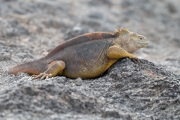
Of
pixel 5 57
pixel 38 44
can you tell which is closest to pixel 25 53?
pixel 5 57

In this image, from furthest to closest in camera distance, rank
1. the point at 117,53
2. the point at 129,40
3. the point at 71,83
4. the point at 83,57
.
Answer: the point at 129,40 < the point at 83,57 < the point at 117,53 < the point at 71,83

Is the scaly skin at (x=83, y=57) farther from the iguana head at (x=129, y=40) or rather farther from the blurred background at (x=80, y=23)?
the blurred background at (x=80, y=23)

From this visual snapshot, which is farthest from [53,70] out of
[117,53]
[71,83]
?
[117,53]

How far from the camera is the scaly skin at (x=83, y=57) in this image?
8891mm

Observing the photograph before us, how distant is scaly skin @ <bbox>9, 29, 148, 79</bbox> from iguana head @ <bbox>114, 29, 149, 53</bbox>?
0.04 meters

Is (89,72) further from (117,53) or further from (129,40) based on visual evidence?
(129,40)

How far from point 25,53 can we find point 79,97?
16.7ft

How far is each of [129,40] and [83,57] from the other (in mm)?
1074

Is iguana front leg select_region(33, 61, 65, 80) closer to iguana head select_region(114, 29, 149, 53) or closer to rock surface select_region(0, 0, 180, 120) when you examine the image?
rock surface select_region(0, 0, 180, 120)

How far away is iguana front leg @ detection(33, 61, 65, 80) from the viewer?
27.5 feet

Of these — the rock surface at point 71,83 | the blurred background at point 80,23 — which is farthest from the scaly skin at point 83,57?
the blurred background at point 80,23

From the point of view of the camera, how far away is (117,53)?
880 cm

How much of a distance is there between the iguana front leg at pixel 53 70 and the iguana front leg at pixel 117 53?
956mm

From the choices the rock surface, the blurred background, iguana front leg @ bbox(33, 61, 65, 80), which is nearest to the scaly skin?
iguana front leg @ bbox(33, 61, 65, 80)
